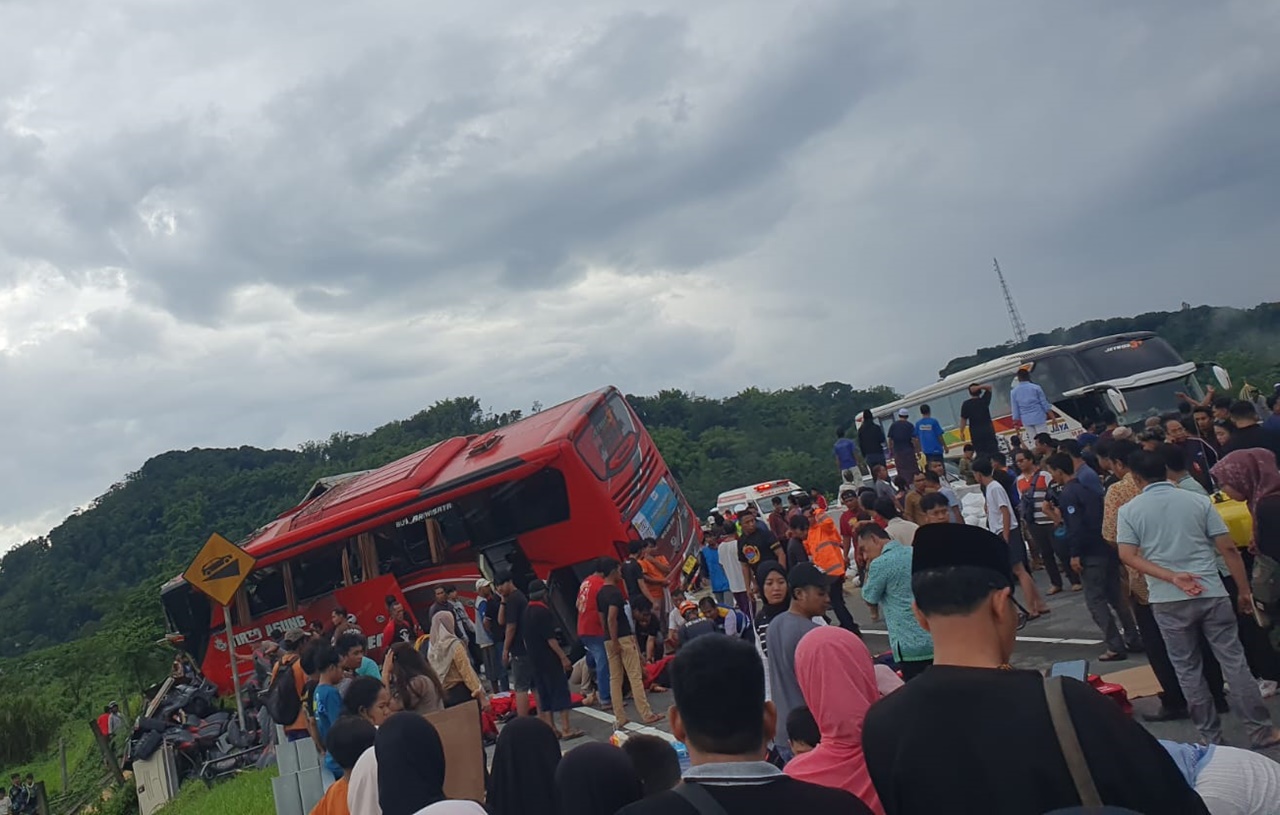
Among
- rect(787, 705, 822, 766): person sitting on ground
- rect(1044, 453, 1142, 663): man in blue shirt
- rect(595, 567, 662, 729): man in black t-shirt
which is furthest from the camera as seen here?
rect(595, 567, 662, 729): man in black t-shirt

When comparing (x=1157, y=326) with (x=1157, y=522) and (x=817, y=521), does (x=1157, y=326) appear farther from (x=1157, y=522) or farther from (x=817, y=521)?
(x=1157, y=522)

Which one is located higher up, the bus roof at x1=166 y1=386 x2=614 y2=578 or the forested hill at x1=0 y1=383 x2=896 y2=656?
the forested hill at x1=0 y1=383 x2=896 y2=656

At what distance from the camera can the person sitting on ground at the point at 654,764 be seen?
11.7 feet

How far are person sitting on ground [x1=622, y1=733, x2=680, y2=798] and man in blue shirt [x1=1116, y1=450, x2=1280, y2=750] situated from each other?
296 centimetres

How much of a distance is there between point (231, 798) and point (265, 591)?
5343 millimetres

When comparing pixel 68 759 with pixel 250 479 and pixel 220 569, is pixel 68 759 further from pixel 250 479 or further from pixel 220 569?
pixel 250 479

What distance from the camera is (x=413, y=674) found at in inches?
253

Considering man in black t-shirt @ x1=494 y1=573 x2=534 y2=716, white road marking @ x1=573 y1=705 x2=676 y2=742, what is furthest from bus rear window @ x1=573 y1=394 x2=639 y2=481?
man in black t-shirt @ x1=494 y1=573 x2=534 y2=716

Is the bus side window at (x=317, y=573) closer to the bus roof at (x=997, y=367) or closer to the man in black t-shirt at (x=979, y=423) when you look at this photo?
the man in black t-shirt at (x=979, y=423)

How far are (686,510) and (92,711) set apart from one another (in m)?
18.0

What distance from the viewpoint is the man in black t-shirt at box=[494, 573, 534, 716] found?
30.3ft

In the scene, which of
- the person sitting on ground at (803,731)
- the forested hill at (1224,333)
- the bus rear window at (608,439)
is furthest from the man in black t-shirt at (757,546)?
the forested hill at (1224,333)

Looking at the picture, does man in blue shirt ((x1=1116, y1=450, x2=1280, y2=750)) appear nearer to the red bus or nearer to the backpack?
the backpack

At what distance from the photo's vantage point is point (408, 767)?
13.7ft
